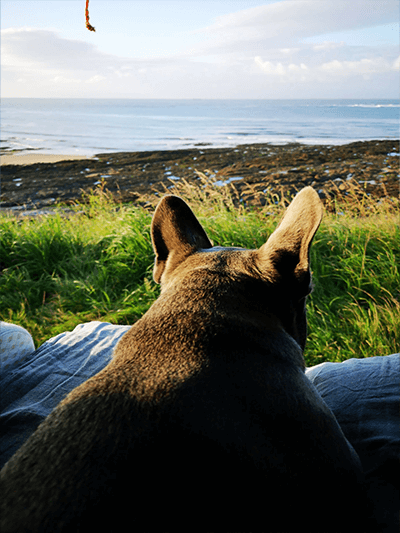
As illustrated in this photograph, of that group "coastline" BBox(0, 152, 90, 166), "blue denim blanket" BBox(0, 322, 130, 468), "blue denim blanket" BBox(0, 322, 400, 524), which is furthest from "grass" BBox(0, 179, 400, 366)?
"coastline" BBox(0, 152, 90, 166)

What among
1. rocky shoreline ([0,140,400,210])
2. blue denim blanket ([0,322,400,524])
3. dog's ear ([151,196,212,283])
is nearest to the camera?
blue denim blanket ([0,322,400,524])

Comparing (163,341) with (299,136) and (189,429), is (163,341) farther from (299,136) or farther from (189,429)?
(299,136)

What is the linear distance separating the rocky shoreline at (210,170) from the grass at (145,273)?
243 inches

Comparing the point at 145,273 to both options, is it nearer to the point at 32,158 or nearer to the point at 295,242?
the point at 295,242

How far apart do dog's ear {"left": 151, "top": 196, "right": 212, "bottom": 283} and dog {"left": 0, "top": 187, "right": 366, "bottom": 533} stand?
0.38m

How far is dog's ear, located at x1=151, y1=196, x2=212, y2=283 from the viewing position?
1.87m

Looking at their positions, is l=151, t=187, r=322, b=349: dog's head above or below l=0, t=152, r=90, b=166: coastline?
below

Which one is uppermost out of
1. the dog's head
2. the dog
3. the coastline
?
the coastline

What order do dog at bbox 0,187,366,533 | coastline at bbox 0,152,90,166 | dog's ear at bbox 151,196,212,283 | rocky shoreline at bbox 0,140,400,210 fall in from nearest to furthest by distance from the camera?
dog at bbox 0,187,366,533 < dog's ear at bbox 151,196,212,283 < rocky shoreline at bbox 0,140,400,210 < coastline at bbox 0,152,90,166

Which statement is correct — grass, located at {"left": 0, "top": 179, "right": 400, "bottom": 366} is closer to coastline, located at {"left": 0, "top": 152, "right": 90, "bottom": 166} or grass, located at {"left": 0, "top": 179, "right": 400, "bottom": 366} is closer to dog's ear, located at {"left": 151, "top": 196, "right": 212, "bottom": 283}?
dog's ear, located at {"left": 151, "top": 196, "right": 212, "bottom": 283}

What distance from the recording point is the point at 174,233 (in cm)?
189

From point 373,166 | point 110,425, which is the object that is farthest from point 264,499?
point 373,166

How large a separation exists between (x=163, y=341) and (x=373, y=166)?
17408 mm

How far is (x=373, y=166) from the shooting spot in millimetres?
16578
